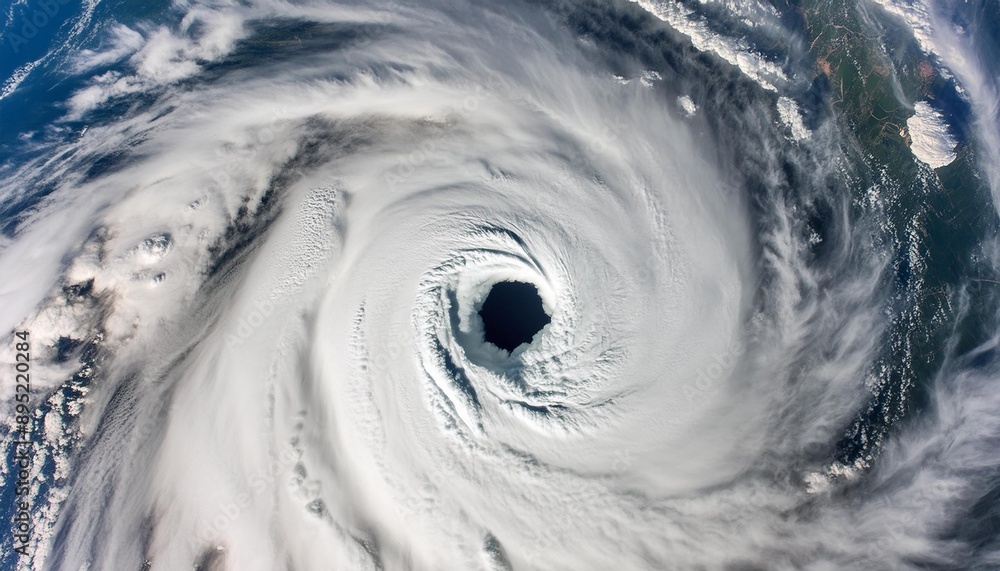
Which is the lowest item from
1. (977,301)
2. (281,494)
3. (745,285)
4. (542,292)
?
(281,494)

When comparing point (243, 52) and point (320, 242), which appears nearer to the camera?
point (320, 242)

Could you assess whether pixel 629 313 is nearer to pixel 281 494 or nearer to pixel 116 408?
pixel 281 494

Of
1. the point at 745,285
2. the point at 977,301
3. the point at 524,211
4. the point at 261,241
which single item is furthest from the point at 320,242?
the point at 977,301

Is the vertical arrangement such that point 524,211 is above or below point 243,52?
below

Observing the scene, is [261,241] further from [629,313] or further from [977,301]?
[977,301]

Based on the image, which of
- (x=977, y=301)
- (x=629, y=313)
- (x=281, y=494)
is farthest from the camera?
(x=977, y=301)

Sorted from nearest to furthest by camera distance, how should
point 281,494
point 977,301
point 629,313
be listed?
point 281,494 → point 629,313 → point 977,301
